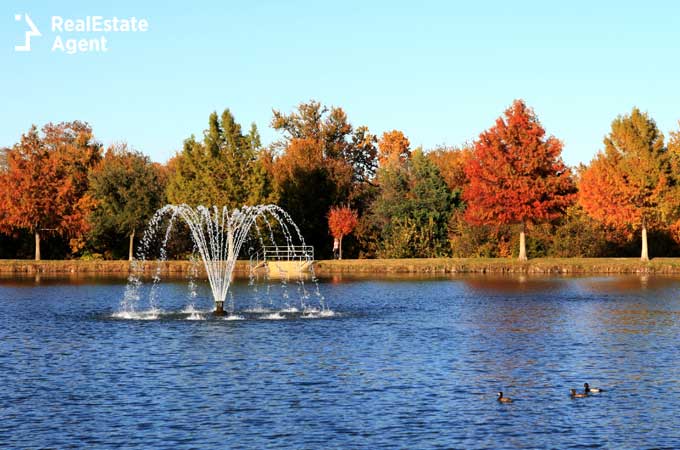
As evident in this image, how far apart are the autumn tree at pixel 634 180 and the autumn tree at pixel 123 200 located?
138 feet

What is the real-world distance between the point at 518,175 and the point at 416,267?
39.8 ft

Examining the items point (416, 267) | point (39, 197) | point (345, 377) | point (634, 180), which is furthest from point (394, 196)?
point (345, 377)

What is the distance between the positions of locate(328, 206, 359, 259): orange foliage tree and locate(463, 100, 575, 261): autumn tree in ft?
48.9

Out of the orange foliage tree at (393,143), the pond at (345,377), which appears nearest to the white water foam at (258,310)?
the pond at (345,377)

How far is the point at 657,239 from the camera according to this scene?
96375 millimetres

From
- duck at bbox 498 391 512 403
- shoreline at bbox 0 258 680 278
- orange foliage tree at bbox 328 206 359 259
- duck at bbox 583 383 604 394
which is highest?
orange foliage tree at bbox 328 206 359 259

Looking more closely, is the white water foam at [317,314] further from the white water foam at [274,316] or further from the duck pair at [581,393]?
the duck pair at [581,393]

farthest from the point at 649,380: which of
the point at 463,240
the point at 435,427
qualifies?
the point at 463,240

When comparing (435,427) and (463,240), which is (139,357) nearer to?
(435,427)

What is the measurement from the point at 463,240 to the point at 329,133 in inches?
1952

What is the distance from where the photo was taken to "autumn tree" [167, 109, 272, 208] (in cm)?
9100

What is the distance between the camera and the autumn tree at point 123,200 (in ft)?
310

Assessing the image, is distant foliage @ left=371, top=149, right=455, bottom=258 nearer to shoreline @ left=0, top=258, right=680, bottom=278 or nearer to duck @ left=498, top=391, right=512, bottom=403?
shoreline @ left=0, top=258, right=680, bottom=278

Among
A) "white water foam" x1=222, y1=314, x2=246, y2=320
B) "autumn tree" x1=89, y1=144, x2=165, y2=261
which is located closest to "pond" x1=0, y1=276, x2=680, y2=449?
"white water foam" x1=222, y1=314, x2=246, y2=320
